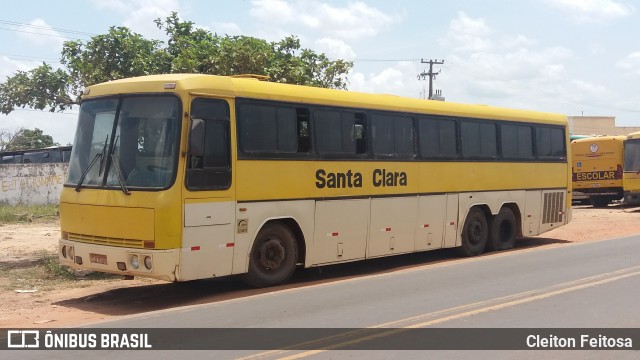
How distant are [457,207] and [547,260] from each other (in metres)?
2.18

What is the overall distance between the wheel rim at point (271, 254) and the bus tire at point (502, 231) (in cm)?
670

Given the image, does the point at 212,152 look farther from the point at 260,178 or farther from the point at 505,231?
the point at 505,231

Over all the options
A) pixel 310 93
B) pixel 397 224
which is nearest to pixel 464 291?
pixel 397 224

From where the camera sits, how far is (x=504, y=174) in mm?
16750

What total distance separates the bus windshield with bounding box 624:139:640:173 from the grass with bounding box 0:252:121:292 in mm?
24032

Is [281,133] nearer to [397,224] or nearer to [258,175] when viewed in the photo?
[258,175]

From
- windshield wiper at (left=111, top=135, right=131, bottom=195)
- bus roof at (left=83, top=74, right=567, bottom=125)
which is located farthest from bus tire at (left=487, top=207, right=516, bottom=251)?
windshield wiper at (left=111, top=135, right=131, bottom=195)

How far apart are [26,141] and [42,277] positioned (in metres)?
52.9

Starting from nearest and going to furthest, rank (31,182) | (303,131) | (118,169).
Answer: (118,169) < (303,131) < (31,182)

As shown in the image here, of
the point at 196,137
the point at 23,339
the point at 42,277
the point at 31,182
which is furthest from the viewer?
the point at 31,182

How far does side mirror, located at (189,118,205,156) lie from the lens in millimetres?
10156

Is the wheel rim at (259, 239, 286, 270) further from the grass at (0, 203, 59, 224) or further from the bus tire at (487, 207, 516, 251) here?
the grass at (0, 203, 59, 224)

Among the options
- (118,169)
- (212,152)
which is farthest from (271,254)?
(118,169)

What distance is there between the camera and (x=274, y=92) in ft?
38.6
